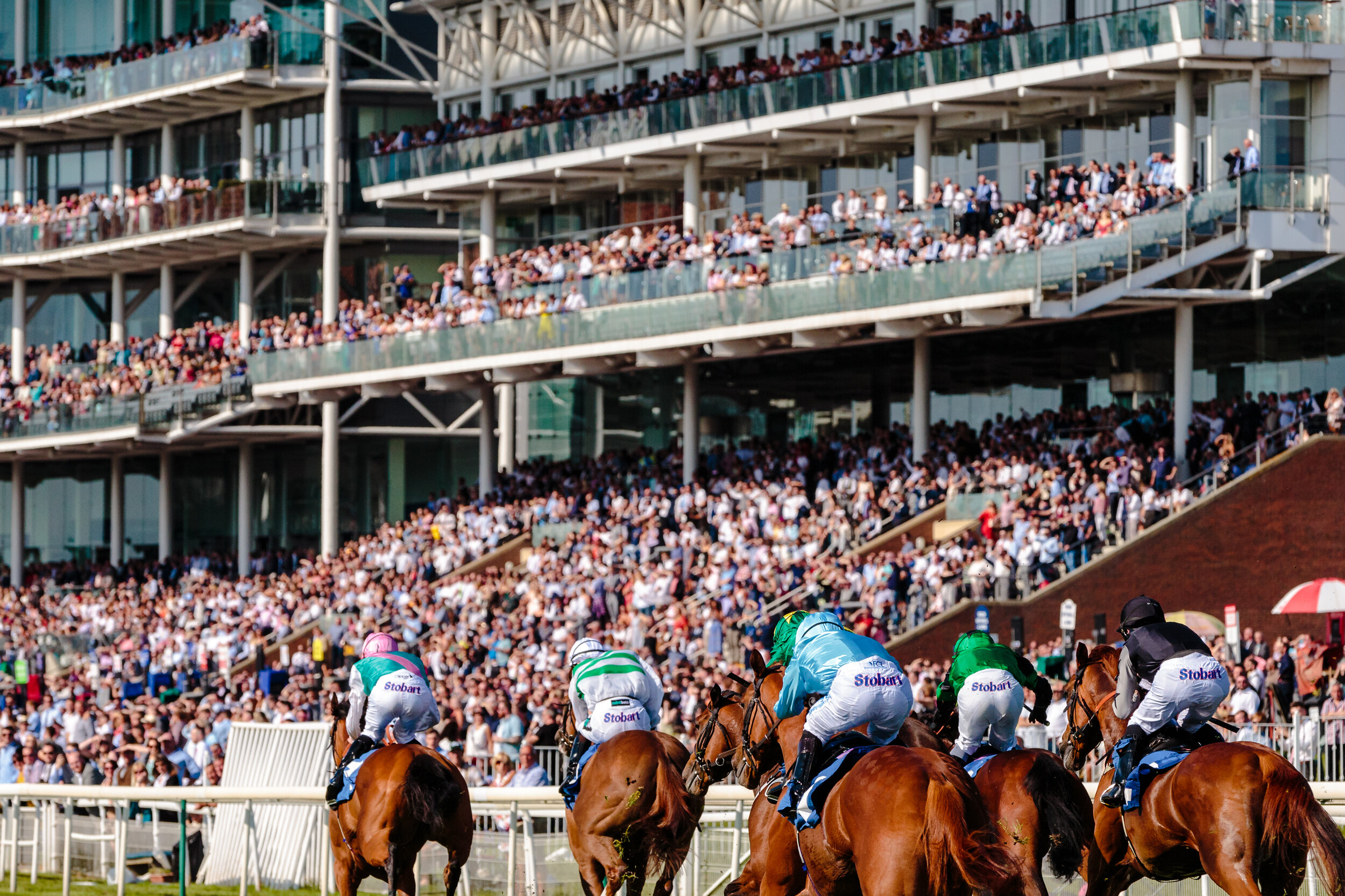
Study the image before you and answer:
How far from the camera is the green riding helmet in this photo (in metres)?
Result: 10.1

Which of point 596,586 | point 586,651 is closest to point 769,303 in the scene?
point 596,586

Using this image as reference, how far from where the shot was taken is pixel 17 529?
150ft

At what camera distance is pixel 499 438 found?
Answer: 133ft

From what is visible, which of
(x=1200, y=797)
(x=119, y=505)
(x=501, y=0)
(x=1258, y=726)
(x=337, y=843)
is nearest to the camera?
(x=1200, y=797)

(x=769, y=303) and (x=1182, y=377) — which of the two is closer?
(x=1182, y=377)

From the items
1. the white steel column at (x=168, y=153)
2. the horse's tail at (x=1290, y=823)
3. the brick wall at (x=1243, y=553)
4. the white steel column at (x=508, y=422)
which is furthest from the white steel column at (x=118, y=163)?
the horse's tail at (x=1290, y=823)

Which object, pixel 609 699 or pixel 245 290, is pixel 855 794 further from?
pixel 245 290

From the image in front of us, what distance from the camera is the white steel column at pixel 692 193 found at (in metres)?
33.9

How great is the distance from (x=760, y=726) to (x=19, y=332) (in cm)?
3943

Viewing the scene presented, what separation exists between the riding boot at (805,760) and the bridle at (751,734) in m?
0.78

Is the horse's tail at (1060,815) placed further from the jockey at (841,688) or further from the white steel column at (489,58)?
the white steel column at (489,58)

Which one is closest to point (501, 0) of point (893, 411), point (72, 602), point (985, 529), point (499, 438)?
point (499, 438)

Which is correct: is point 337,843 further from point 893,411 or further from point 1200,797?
point 893,411

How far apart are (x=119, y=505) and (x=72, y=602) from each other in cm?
626
